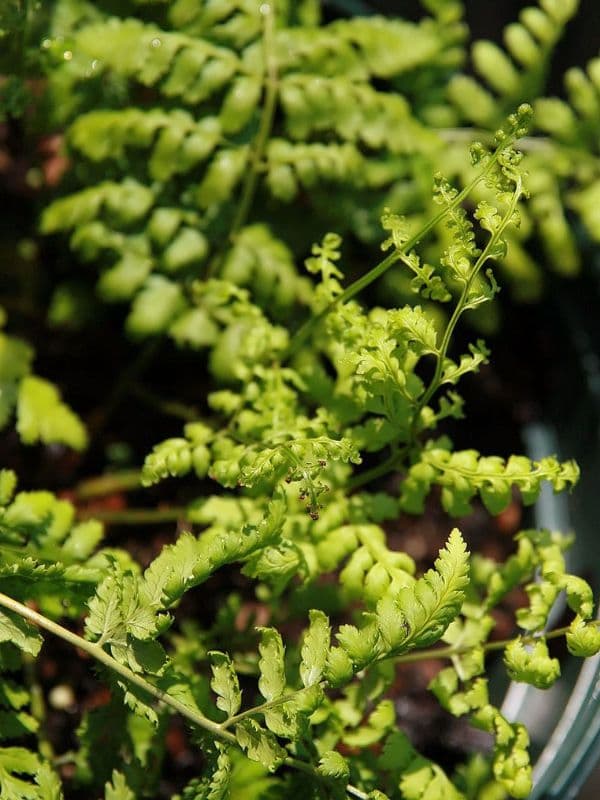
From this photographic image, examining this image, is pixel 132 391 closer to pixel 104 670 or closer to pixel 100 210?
pixel 100 210

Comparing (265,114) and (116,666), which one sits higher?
(265,114)

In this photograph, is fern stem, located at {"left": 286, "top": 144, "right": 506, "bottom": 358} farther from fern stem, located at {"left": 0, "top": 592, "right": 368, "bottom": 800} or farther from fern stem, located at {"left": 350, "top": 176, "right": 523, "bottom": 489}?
fern stem, located at {"left": 0, "top": 592, "right": 368, "bottom": 800}

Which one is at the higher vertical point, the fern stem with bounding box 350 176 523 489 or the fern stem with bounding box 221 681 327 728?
the fern stem with bounding box 350 176 523 489

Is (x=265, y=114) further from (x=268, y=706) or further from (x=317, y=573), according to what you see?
(x=268, y=706)

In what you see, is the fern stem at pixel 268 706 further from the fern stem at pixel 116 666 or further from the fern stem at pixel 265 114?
the fern stem at pixel 265 114

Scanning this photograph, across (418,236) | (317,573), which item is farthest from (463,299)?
(317,573)

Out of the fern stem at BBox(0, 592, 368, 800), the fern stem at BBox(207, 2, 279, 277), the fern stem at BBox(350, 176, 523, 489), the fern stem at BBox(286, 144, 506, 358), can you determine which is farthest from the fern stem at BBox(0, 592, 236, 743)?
the fern stem at BBox(207, 2, 279, 277)

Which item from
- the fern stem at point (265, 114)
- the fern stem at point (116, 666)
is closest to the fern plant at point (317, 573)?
the fern stem at point (116, 666)

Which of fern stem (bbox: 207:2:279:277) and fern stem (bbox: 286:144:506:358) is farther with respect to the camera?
fern stem (bbox: 207:2:279:277)

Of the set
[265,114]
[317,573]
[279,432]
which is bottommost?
[317,573]
